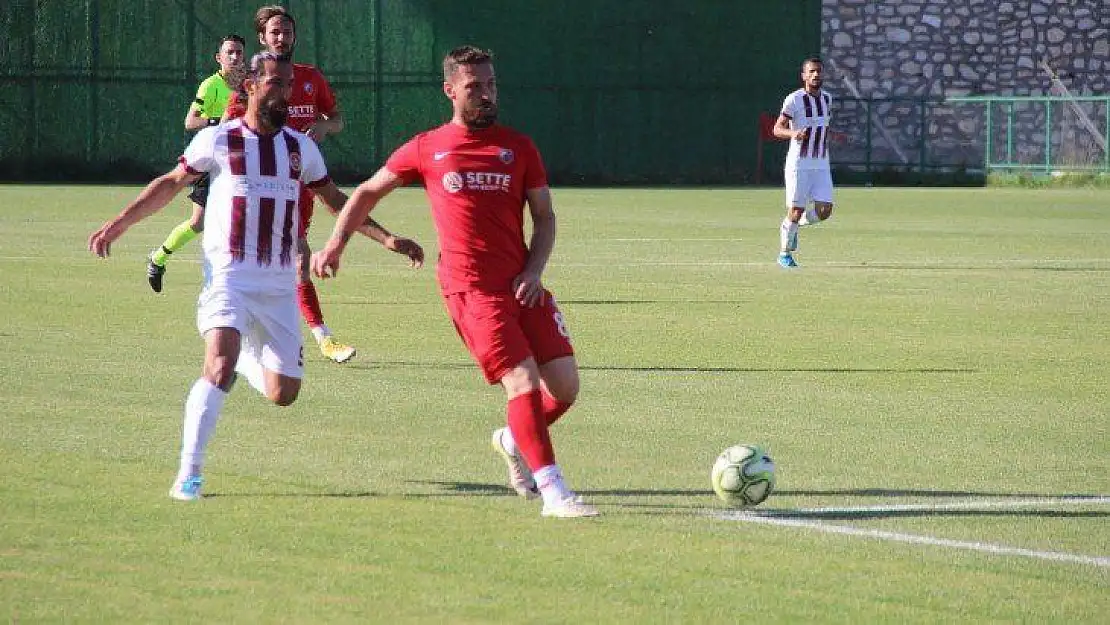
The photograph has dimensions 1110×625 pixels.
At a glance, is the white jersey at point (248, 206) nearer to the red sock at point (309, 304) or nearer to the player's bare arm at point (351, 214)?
the player's bare arm at point (351, 214)

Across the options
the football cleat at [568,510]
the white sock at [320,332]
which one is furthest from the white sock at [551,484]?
the white sock at [320,332]

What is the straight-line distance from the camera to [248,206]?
8750 millimetres

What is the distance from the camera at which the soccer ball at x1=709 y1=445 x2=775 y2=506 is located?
26.8ft

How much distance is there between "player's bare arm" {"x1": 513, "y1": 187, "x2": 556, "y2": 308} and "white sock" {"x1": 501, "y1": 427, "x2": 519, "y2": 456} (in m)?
0.63

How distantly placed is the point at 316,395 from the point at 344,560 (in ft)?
15.0

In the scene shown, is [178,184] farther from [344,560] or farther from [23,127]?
[23,127]

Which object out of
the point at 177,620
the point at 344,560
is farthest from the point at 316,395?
the point at 177,620

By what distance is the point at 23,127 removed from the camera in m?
45.1

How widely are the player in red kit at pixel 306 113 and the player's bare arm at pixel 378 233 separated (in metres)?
1.63

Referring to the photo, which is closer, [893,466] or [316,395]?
[893,466]

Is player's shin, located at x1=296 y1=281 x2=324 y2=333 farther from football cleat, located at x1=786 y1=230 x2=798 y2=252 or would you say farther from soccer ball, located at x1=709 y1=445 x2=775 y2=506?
football cleat, located at x1=786 y1=230 x2=798 y2=252

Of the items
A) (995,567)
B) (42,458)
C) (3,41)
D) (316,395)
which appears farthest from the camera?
(3,41)

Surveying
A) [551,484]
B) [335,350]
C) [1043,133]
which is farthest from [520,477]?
[1043,133]

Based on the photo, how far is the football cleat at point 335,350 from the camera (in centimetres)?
1313
